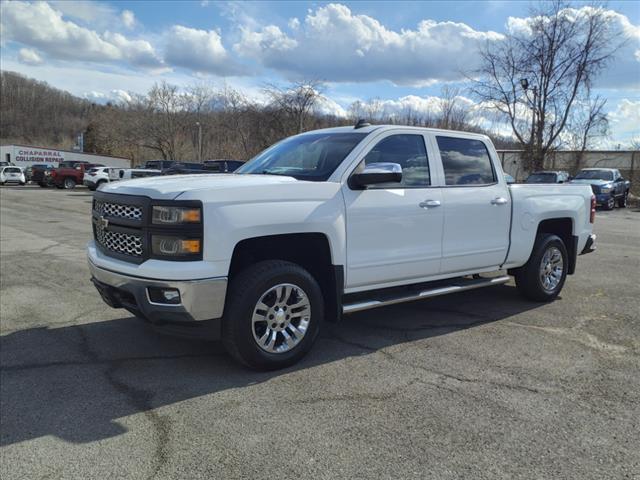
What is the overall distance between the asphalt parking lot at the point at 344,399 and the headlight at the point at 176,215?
1.25 meters

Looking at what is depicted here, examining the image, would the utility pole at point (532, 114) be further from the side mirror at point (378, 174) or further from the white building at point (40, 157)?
the white building at point (40, 157)

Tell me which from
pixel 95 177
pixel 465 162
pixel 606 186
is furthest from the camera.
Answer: pixel 95 177

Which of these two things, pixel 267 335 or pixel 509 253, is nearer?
pixel 267 335

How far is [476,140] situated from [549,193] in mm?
1247

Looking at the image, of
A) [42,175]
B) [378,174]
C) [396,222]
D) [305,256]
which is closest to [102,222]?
[305,256]

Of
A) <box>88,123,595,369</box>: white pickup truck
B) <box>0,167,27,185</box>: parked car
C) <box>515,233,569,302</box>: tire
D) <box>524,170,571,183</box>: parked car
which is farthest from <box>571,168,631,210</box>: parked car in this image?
<box>0,167,27,185</box>: parked car

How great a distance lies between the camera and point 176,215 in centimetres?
363

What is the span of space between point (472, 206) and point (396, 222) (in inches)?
43.6

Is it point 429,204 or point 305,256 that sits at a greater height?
point 429,204

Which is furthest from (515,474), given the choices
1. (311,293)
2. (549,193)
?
(549,193)

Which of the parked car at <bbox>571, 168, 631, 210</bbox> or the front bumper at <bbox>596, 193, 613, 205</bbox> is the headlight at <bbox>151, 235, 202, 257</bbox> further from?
the front bumper at <bbox>596, 193, 613, 205</bbox>

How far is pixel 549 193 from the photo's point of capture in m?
6.28

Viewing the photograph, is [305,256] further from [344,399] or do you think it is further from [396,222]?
[344,399]

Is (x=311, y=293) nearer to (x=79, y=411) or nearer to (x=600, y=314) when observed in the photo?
(x=79, y=411)
